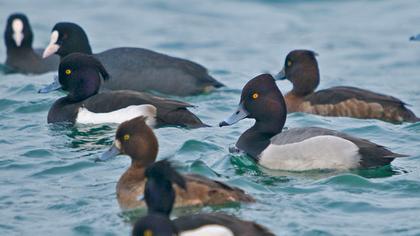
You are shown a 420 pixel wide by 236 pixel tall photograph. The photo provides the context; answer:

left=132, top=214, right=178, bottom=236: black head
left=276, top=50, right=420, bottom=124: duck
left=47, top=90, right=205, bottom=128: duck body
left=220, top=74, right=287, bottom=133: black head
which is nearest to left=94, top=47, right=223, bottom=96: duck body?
left=276, top=50, right=420, bottom=124: duck

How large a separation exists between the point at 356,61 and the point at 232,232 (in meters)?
11.1

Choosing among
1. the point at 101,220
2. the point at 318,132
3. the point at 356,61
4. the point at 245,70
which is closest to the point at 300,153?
the point at 318,132

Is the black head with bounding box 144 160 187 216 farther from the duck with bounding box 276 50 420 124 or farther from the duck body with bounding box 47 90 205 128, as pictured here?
the duck with bounding box 276 50 420 124

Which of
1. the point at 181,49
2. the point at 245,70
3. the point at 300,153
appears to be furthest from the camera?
the point at 181,49

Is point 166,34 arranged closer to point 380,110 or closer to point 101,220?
point 380,110

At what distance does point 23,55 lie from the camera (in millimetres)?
16078

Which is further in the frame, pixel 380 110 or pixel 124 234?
pixel 380 110

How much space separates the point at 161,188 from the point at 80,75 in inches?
171

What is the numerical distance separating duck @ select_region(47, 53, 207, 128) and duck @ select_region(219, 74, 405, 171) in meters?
1.07

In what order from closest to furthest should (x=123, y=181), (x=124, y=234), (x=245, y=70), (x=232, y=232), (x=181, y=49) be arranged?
(x=232, y=232), (x=124, y=234), (x=123, y=181), (x=245, y=70), (x=181, y=49)

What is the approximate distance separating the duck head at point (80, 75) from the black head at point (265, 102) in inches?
72.7

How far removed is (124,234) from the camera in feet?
27.1

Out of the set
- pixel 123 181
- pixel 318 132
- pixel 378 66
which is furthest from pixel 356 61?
pixel 123 181

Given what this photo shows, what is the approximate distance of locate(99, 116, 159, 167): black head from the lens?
9094 millimetres
